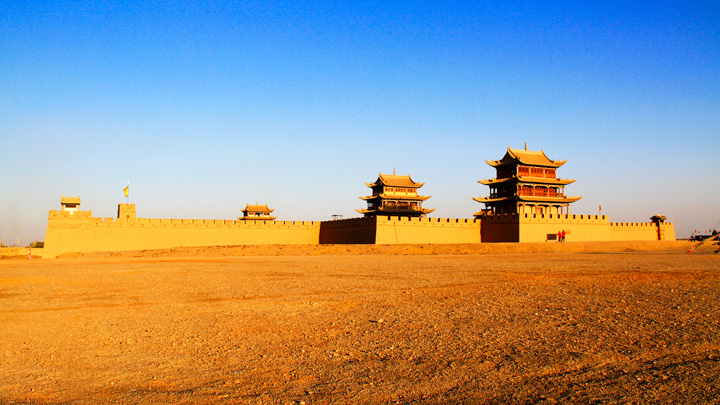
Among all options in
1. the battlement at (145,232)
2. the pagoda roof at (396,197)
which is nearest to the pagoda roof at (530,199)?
the pagoda roof at (396,197)

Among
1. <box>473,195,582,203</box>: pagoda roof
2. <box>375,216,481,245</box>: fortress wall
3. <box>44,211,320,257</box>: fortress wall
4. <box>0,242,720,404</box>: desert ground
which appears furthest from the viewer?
<box>473,195,582,203</box>: pagoda roof

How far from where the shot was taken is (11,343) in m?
6.02

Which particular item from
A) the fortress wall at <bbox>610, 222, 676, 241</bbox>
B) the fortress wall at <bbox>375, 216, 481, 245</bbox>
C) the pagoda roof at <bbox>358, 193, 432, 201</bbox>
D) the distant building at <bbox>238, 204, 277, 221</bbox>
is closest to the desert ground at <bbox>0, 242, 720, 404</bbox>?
the fortress wall at <bbox>375, 216, 481, 245</bbox>

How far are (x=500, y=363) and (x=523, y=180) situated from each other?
35148 millimetres

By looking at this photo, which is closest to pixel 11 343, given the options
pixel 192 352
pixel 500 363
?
pixel 192 352

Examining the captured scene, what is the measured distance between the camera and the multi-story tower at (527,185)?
126 feet

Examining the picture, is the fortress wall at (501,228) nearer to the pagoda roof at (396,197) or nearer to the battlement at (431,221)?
the battlement at (431,221)

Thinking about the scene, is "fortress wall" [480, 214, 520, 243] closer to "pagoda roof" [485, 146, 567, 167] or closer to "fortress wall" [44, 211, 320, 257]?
"pagoda roof" [485, 146, 567, 167]

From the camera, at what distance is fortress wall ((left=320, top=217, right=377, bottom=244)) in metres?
34.7

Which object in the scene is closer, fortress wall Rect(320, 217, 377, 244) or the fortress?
the fortress

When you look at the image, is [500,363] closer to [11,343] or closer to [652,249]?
[11,343]

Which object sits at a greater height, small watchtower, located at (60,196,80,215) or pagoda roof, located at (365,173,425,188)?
pagoda roof, located at (365,173,425,188)

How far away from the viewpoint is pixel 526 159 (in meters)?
39.3

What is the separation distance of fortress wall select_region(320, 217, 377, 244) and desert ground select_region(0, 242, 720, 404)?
→ 2389cm
